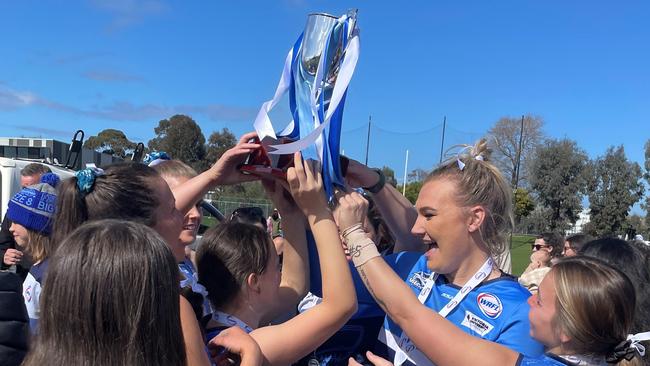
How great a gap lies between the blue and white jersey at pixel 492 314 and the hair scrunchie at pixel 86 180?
4.46ft

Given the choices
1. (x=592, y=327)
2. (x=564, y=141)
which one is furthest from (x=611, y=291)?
(x=564, y=141)

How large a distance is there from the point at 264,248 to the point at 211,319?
0.36m

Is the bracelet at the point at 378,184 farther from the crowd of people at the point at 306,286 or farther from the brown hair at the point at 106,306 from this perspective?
the brown hair at the point at 106,306

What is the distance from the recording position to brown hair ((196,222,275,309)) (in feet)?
7.18

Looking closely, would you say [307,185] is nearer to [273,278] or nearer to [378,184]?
[273,278]

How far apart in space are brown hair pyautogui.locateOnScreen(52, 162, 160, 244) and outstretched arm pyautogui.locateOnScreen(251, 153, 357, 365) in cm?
56

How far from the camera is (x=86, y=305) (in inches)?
52.2

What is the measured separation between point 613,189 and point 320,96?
1657 inches

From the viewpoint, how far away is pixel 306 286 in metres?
2.56

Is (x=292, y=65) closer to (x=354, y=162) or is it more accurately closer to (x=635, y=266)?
(x=354, y=162)

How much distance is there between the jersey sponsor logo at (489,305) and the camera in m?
2.11

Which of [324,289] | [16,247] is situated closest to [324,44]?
[324,289]

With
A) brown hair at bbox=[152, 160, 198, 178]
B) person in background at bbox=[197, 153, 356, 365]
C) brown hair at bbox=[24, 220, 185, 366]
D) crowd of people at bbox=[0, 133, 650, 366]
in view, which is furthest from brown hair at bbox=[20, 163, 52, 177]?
brown hair at bbox=[24, 220, 185, 366]

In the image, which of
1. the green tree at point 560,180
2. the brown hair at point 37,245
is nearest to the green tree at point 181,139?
the green tree at point 560,180
